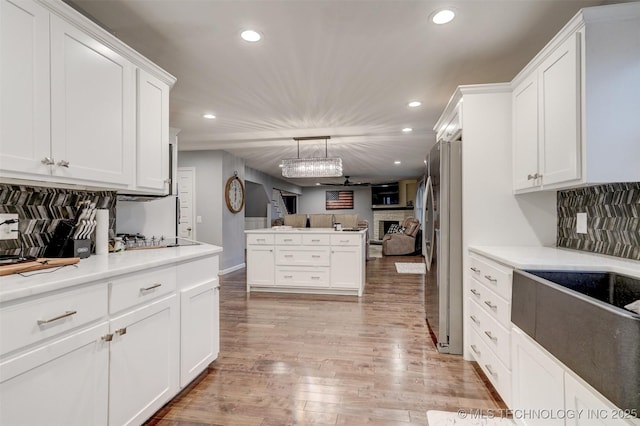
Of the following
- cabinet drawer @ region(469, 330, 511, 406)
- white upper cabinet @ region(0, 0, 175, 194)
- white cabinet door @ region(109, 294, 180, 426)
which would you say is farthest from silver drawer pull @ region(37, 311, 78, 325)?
cabinet drawer @ region(469, 330, 511, 406)

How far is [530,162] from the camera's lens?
209 centimetres

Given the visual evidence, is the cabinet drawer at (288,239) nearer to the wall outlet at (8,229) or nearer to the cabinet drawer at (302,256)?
the cabinet drawer at (302,256)

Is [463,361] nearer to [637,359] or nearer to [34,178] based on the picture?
[637,359]

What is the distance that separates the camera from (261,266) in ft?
14.8

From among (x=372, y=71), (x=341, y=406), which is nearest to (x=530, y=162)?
(x=372, y=71)

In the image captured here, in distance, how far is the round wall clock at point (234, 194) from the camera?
233 inches

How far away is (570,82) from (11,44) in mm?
2706

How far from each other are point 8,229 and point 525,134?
3.17 metres

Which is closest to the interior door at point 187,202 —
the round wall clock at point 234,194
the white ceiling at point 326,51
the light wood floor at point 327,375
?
the round wall clock at point 234,194

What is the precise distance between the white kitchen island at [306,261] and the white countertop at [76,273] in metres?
2.61

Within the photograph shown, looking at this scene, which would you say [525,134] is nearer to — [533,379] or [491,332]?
[491,332]

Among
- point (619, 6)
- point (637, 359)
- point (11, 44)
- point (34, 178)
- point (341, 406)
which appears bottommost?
point (341, 406)

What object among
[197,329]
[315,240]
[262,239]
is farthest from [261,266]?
[197,329]

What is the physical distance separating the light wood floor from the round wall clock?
9.10 ft
